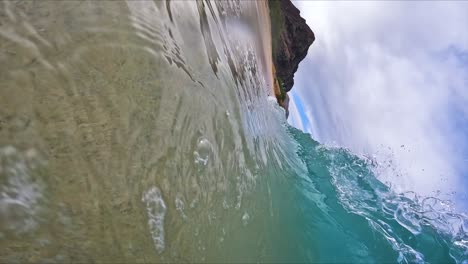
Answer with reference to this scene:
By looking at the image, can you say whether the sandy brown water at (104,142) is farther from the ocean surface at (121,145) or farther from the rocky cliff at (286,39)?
the rocky cliff at (286,39)

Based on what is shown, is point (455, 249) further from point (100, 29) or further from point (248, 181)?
point (100, 29)

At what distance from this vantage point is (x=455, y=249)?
10.8 feet

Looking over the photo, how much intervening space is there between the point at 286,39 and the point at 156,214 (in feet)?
50.5

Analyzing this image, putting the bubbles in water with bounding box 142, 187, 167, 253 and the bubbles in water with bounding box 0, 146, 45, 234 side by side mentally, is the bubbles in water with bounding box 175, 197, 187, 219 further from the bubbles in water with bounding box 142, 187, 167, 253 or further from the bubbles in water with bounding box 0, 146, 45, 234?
the bubbles in water with bounding box 0, 146, 45, 234

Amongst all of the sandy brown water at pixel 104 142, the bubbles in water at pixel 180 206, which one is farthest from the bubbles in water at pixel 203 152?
the bubbles in water at pixel 180 206

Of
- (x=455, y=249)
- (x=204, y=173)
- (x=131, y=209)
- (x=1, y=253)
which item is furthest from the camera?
(x=455, y=249)

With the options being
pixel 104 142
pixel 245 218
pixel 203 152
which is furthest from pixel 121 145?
pixel 245 218

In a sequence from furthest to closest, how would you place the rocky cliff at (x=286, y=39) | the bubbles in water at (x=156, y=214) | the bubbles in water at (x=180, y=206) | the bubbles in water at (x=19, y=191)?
the rocky cliff at (x=286, y=39), the bubbles in water at (x=180, y=206), the bubbles in water at (x=156, y=214), the bubbles in water at (x=19, y=191)

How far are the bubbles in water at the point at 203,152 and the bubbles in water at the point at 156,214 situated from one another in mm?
311

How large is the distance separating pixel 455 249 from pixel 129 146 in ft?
10.1

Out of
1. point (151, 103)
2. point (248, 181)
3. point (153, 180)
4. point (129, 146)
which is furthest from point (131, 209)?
point (248, 181)

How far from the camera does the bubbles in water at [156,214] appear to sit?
5.04 feet

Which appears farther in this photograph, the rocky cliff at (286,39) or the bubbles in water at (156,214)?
the rocky cliff at (286,39)

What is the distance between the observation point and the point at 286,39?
52.9ft
